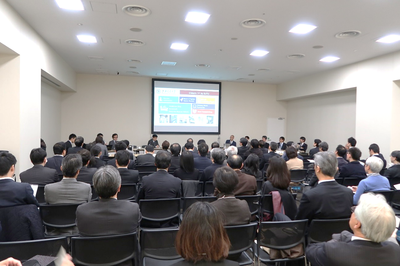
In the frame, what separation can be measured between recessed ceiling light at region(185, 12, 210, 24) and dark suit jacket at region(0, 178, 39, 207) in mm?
4467

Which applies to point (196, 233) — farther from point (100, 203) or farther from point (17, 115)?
point (17, 115)

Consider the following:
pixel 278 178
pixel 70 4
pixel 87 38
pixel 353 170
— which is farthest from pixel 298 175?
pixel 87 38

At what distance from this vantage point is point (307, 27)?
604cm

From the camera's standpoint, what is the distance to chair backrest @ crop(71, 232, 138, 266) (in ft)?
6.36

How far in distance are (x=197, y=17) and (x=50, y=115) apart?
731cm

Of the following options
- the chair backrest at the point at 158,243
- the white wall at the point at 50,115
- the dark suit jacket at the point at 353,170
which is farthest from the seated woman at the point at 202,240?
the white wall at the point at 50,115

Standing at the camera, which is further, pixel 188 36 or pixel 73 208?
pixel 188 36

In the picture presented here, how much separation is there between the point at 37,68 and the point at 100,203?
19.9ft

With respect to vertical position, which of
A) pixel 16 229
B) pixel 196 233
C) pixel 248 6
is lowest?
pixel 16 229

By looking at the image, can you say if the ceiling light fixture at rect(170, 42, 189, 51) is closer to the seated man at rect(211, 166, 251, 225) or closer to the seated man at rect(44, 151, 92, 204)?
the seated man at rect(44, 151, 92, 204)

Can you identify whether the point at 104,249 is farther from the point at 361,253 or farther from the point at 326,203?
the point at 326,203

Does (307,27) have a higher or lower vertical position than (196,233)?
higher

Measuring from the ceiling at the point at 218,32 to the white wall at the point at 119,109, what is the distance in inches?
68.7

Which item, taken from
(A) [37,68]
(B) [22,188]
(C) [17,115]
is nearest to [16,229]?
(B) [22,188]
